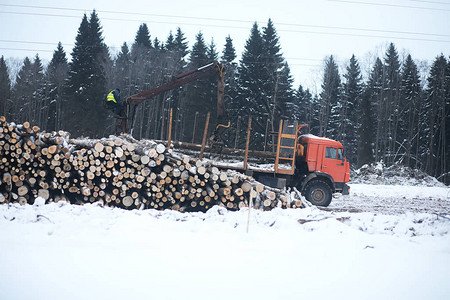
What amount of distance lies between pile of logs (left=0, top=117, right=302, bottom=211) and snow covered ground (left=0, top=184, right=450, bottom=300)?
2.42 feet

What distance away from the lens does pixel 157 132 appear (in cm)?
3709

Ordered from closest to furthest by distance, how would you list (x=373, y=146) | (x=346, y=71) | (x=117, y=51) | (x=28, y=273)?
1. (x=28, y=273)
2. (x=373, y=146)
3. (x=346, y=71)
4. (x=117, y=51)

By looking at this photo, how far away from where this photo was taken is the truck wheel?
35.2ft

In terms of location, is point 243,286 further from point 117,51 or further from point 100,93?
point 117,51

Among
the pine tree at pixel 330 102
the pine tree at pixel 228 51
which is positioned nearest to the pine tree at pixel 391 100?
the pine tree at pixel 330 102

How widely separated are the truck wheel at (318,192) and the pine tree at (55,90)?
116ft

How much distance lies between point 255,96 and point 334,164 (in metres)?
19.2

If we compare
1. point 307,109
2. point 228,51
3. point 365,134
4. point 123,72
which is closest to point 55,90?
point 123,72

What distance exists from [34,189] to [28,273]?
141 inches

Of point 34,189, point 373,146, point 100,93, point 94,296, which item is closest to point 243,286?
point 94,296

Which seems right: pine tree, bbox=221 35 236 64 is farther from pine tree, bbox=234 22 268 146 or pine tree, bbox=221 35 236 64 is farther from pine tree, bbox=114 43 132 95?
pine tree, bbox=114 43 132 95

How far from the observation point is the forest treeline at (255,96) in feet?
101

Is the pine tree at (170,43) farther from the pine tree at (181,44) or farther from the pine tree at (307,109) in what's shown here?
the pine tree at (307,109)

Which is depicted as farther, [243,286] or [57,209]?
[57,209]
